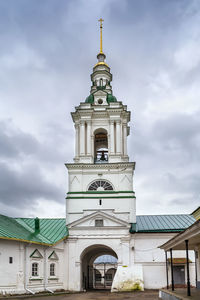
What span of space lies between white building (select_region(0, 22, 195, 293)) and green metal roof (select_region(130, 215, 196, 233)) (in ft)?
0.17

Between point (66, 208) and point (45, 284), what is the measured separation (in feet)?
24.2

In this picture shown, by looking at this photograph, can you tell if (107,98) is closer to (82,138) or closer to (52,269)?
(82,138)

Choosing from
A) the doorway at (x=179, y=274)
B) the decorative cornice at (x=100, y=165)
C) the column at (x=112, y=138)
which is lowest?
the doorway at (x=179, y=274)

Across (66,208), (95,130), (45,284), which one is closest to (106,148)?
(95,130)

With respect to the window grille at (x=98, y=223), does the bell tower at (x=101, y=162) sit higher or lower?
higher

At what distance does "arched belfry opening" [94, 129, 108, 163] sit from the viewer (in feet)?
119

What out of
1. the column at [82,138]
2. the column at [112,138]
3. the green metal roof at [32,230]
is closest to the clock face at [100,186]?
the column at [112,138]

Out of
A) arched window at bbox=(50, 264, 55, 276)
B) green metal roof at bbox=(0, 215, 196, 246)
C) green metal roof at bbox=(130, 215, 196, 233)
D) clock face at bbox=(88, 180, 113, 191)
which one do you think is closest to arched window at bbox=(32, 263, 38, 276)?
green metal roof at bbox=(0, 215, 196, 246)

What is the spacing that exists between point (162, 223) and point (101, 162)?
8370 millimetres

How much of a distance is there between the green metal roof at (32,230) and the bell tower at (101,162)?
1.73 m

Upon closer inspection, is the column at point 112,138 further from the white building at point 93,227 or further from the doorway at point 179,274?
the doorway at point 179,274

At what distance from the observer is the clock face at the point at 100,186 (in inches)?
1332

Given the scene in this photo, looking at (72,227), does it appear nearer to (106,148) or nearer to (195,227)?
(106,148)

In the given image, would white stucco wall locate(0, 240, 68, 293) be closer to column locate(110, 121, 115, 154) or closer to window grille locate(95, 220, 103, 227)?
window grille locate(95, 220, 103, 227)
